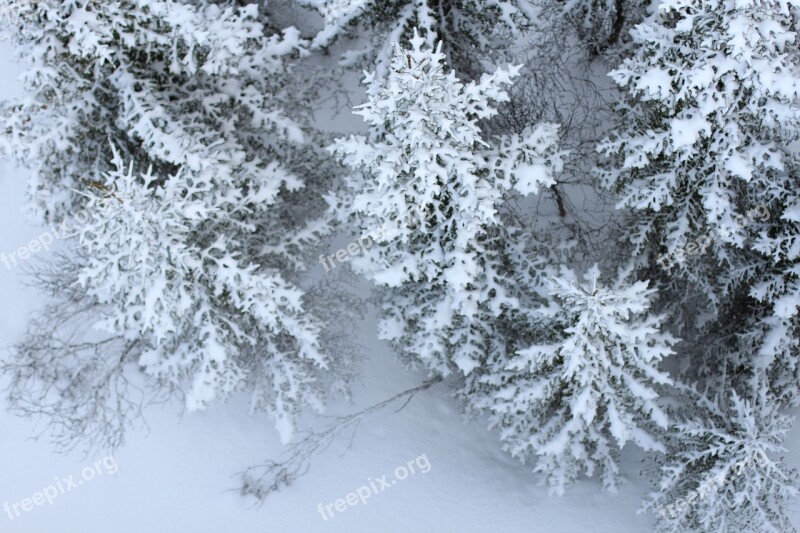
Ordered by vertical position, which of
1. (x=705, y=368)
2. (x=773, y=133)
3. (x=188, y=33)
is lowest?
(x=705, y=368)

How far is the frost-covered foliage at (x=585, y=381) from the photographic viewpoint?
30.8 ft

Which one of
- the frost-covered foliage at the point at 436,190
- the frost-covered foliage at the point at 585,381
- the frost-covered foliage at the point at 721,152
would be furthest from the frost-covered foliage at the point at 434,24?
the frost-covered foliage at the point at 585,381

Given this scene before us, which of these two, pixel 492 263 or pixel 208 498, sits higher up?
pixel 492 263

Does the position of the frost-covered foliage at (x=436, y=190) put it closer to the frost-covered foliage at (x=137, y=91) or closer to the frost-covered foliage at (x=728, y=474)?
the frost-covered foliage at (x=137, y=91)

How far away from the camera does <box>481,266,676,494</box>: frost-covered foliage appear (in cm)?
938

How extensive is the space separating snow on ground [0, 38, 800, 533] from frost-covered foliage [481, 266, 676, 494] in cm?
246

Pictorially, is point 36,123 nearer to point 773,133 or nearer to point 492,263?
point 492,263

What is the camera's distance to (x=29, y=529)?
14883 millimetres

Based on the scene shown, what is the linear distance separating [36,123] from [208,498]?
845 centimetres

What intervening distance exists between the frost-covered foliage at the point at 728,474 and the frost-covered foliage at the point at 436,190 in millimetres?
3744

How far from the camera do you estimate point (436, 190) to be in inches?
348

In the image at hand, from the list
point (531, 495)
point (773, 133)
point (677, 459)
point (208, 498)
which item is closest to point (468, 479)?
point (531, 495)

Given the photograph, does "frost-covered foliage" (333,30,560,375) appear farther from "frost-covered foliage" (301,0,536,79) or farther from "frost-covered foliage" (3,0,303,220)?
"frost-covered foliage" (3,0,303,220)

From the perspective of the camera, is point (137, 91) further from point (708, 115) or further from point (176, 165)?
point (708, 115)
